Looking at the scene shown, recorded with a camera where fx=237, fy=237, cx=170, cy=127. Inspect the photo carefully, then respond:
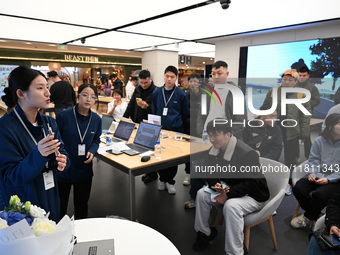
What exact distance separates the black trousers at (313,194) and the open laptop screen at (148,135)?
1.65m

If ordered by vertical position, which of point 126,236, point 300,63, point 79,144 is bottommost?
point 126,236

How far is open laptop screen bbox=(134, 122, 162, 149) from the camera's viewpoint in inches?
110

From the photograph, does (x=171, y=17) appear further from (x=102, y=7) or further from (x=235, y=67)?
(x=235, y=67)

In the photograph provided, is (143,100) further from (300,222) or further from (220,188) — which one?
(300,222)

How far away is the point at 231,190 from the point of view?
2074 millimetres

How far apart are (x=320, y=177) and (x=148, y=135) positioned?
1.97m

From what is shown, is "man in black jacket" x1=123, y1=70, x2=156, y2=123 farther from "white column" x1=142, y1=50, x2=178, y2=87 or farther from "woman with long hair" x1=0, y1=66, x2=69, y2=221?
"white column" x1=142, y1=50, x2=178, y2=87

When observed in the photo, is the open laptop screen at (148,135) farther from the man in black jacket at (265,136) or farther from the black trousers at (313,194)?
the black trousers at (313,194)

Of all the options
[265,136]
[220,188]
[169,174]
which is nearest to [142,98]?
[169,174]

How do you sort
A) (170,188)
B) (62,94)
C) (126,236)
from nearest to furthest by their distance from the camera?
(126,236)
(170,188)
(62,94)

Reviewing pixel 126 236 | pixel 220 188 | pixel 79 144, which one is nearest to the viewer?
pixel 126 236

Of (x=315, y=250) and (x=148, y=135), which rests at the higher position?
(x=148, y=135)

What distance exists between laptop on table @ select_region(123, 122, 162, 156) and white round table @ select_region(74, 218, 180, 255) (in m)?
1.31

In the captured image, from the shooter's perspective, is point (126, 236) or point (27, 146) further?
point (27, 146)
